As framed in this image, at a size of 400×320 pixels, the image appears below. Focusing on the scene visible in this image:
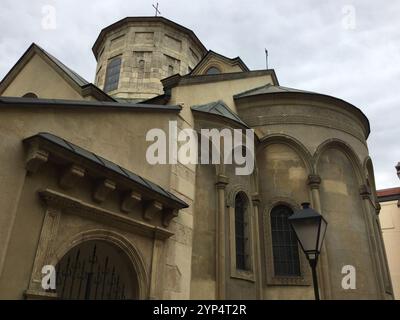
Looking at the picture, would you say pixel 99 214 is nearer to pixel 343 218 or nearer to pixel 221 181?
pixel 221 181

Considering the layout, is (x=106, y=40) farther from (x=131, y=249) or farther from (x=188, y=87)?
(x=131, y=249)

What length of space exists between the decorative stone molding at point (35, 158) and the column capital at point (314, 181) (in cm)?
850

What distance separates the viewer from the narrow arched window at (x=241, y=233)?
9812 mm

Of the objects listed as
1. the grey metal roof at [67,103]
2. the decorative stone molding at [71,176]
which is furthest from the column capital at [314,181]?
the decorative stone molding at [71,176]

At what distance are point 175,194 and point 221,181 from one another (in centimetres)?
187

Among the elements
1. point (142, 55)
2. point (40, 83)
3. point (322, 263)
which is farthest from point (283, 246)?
point (142, 55)

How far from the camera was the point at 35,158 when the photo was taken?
514 centimetres

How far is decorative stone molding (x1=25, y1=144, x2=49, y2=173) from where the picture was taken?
5133 mm

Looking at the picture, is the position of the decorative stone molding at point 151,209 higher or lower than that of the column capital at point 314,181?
lower

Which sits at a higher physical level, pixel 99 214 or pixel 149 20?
pixel 149 20

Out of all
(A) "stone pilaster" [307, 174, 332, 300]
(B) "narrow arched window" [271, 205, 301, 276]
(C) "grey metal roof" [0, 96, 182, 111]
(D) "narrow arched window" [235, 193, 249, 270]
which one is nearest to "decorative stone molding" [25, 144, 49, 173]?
(C) "grey metal roof" [0, 96, 182, 111]

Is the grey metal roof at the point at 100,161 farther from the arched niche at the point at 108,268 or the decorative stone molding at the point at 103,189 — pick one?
the arched niche at the point at 108,268

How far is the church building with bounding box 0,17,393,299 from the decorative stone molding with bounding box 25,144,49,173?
0.02 metres
